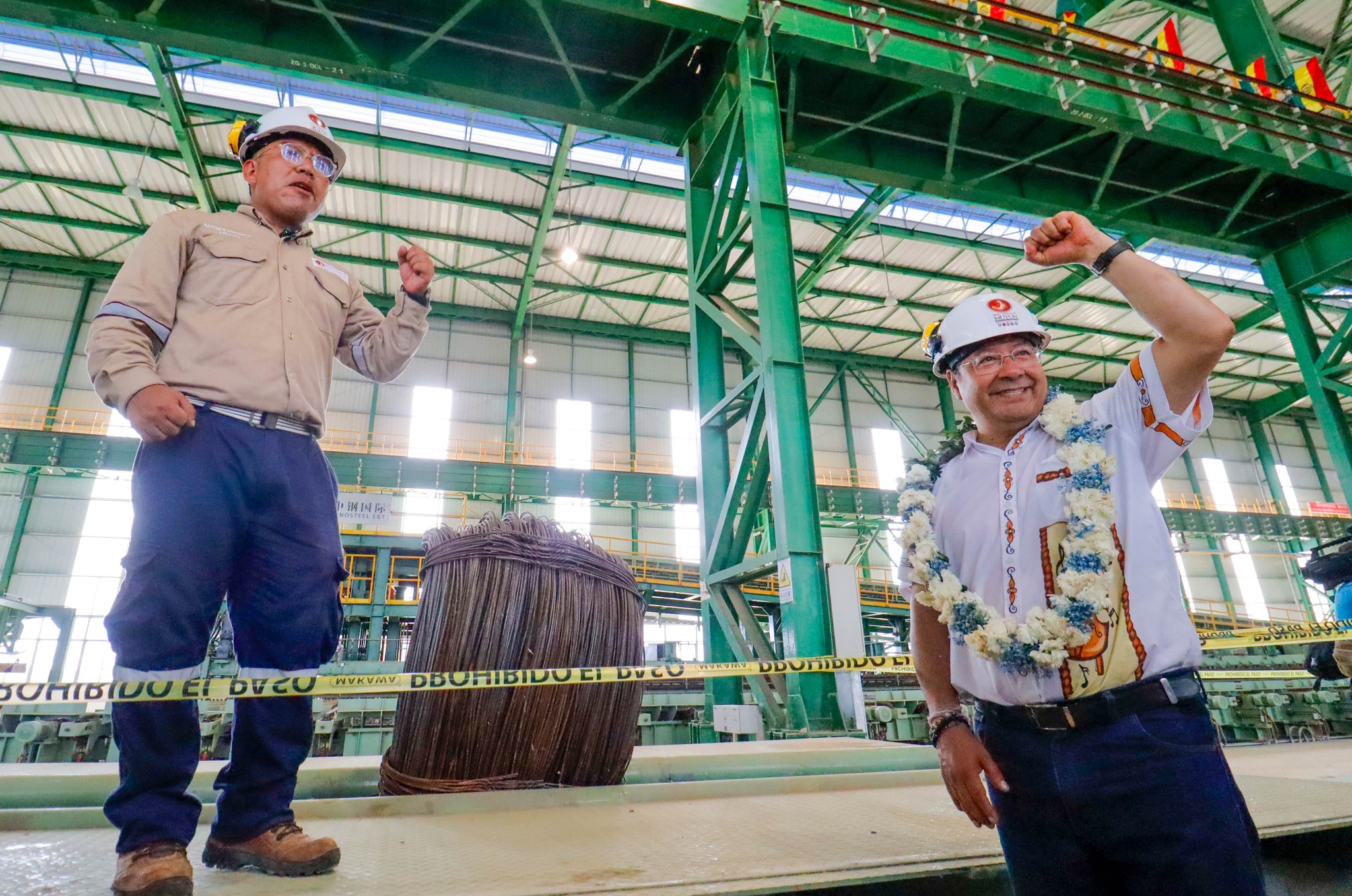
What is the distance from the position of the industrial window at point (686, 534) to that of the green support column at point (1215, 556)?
15600 millimetres

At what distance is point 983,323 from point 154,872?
2.12 m

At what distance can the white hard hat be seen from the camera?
1.64 meters

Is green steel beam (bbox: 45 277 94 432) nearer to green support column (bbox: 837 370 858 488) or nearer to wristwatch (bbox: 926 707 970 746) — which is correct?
green support column (bbox: 837 370 858 488)

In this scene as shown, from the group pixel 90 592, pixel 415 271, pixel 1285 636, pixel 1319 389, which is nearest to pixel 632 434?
pixel 90 592

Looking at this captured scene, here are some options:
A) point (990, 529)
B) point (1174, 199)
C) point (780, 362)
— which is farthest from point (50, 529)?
point (1174, 199)

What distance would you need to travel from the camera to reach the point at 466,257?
1653 cm

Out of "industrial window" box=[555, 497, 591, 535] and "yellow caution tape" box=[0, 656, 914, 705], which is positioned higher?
"industrial window" box=[555, 497, 591, 535]

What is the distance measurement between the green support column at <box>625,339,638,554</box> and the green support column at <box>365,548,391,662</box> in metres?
6.86

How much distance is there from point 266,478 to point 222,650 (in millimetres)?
10472

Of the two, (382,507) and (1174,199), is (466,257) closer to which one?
(382,507)

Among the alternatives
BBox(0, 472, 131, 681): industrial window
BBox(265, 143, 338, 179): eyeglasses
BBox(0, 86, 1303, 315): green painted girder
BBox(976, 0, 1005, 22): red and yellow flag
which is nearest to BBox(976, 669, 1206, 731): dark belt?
BBox(265, 143, 338, 179): eyeglasses

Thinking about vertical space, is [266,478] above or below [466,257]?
below

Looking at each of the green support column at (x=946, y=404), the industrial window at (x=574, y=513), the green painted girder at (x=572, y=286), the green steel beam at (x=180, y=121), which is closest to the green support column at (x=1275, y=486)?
the green painted girder at (x=572, y=286)

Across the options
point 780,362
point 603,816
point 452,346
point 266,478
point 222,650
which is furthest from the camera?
point 452,346
